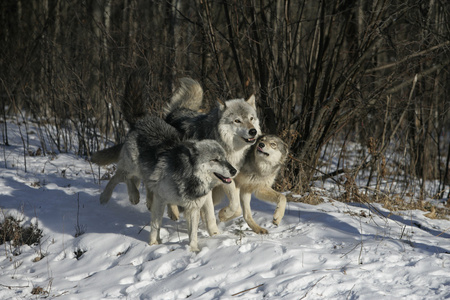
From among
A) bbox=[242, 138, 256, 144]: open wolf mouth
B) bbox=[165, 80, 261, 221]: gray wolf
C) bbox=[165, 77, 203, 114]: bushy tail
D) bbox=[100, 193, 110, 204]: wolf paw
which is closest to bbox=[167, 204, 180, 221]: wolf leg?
bbox=[165, 80, 261, 221]: gray wolf

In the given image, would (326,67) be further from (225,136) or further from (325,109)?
(225,136)

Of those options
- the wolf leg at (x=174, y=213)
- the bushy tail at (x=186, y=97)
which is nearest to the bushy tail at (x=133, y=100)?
the bushy tail at (x=186, y=97)

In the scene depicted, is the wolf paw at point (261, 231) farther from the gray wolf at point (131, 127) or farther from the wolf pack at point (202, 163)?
A: the gray wolf at point (131, 127)

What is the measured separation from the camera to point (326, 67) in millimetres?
7773

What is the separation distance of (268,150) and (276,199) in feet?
2.20

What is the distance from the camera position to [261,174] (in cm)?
582

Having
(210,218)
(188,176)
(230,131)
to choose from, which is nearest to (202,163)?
(188,176)

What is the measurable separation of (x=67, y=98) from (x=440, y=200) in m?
8.38

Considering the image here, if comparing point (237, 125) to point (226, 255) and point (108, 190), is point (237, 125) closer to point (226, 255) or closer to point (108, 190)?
point (226, 255)

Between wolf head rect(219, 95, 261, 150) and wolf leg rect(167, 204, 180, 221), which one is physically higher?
wolf head rect(219, 95, 261, 150)

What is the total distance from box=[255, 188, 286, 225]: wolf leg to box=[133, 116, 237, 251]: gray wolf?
79cm

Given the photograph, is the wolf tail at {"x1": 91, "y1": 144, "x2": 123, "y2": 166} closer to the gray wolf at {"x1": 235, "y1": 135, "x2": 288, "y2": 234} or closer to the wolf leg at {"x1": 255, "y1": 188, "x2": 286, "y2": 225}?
the gray wolf at {"x1": 235, "y1": 135, "x2": 288, "y2": 234}

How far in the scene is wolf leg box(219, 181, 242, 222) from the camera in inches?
222

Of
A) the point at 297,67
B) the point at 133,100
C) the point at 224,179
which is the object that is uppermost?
the point at 297,67
